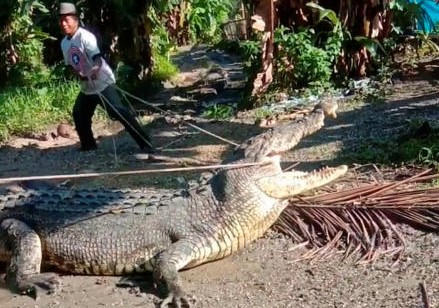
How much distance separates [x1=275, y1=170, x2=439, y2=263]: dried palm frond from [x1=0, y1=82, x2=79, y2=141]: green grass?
18.9ft

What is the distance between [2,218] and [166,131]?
438 cm

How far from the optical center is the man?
806cm

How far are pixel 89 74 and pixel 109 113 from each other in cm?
59

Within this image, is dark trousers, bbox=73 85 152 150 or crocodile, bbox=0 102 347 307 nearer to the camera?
crocodile, bbox=0 102 347 307

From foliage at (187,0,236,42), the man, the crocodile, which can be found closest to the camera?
the crocodile

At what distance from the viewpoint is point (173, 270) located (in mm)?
4695

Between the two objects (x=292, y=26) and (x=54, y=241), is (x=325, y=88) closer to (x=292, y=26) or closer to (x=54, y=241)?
(x=292, y=26)

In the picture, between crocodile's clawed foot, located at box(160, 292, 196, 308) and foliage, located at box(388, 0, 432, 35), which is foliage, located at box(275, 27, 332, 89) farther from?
crocodile's clawed foot, located at box(160, 292, 196, 308)

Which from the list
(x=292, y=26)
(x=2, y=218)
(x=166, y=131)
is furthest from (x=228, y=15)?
(x=2, y=218)

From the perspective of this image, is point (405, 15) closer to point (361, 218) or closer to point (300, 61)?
point (300, 61)

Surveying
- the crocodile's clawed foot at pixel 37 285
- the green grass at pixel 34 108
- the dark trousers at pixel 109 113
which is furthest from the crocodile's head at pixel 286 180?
the green grass at pixel 34 108

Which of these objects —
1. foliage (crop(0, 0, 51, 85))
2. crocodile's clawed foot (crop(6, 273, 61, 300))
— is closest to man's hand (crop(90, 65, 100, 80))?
crocodile's clawed foot (crop(6, 273, 61, 300))

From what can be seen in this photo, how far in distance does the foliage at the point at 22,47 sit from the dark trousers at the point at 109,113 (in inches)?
167

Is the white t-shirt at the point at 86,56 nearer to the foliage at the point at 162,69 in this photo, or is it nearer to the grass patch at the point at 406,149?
the grass patch at the point at 406,149
